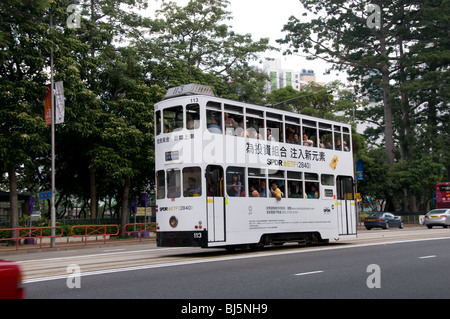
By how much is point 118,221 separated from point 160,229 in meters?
19.8

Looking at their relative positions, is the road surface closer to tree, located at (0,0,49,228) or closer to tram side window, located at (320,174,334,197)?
tram side window, located at (320,174,334,197)

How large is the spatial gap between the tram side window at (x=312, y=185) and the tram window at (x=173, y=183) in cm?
473

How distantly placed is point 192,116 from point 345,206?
7234 mm

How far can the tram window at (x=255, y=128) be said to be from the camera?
15.5 m

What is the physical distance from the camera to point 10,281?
16.7 feet

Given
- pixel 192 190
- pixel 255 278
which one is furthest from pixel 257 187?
pixel 255 278

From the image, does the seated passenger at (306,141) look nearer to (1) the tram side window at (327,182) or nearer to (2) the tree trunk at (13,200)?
(1) the tram side window at (327,182)

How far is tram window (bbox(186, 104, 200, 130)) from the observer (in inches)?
566

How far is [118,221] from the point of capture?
33875 millimetres

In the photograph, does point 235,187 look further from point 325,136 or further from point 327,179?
point 325,136

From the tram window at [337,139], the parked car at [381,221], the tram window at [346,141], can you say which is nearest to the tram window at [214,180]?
the tram window at [337,139]

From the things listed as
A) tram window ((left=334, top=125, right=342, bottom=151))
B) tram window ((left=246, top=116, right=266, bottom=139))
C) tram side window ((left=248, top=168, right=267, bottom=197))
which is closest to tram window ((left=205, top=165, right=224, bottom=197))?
tram side window ((left=248, top=168, right=267, bottom=197))

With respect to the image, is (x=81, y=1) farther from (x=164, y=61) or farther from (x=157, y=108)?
(x=157, y=108)

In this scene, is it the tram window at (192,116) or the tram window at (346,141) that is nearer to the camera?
the tram window at (192,116)
